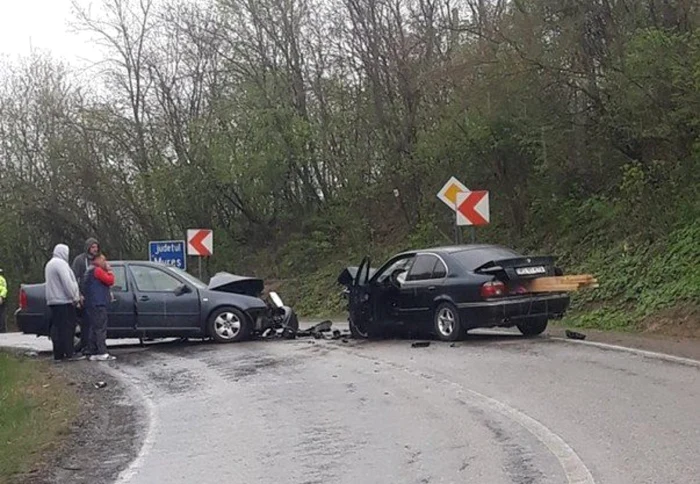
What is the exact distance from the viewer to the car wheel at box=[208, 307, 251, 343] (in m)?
17.9

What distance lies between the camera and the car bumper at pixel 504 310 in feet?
51.4

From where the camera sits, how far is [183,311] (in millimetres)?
17859

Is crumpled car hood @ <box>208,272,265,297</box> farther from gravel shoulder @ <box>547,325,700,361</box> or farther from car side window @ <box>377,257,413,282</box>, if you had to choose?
gravel shoulder @ <box>547,325,700,361</box>

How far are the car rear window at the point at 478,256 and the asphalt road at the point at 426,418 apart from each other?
149 cm

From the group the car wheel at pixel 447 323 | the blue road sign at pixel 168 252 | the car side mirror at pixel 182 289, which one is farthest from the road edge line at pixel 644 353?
the blue road sign at pixel 168 252

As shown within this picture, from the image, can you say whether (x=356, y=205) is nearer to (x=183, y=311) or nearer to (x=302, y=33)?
(x=302, y=33)

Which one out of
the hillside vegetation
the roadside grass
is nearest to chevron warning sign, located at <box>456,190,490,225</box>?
the hillside vegetation

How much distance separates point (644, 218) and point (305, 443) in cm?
1414

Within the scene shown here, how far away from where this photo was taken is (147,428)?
32.9 ft

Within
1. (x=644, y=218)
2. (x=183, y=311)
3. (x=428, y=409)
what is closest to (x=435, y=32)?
(x=644, y=218)

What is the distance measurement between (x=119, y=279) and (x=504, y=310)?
6.51 metres

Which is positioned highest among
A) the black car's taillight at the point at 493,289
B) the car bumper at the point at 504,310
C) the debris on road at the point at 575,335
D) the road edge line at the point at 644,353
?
the black car's taillight at the point at 493,289

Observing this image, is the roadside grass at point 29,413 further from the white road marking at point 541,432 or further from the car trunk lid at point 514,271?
the car trunk lid at point 514,271

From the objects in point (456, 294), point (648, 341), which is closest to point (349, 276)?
point (456, 294)
